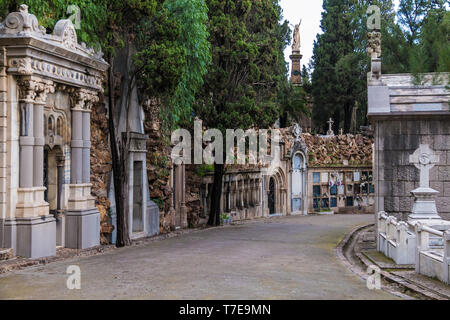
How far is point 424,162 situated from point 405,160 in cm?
136

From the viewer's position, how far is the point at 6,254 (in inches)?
466

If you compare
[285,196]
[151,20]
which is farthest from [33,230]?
[285,196]

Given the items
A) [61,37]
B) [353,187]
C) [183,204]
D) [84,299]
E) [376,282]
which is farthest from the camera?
[353,187]

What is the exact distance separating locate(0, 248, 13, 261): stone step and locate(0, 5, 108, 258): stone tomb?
0.66 feet

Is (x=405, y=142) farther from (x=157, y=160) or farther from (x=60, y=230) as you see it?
(x=157, y=160)

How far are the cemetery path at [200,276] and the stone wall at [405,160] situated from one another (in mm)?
2099

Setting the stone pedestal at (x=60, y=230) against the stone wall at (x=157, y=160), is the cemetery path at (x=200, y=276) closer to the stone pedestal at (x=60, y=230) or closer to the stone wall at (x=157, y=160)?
the stone pedestal at (x=60, y=230)

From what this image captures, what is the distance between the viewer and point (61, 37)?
43.7ft

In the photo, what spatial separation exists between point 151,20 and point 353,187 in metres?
25.3

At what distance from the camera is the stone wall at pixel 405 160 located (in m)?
14.5

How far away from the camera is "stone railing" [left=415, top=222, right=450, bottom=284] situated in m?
9.12

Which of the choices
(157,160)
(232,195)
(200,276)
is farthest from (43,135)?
(232,195)

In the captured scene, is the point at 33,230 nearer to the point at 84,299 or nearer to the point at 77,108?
the point at 77,108

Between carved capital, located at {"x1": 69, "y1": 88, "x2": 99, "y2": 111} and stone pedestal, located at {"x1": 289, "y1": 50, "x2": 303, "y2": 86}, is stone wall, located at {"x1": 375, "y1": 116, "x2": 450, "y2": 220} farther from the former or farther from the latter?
stone pedestal, located at {"x1": 289, "y1": 50, "x2": 303, "y2": 86}
